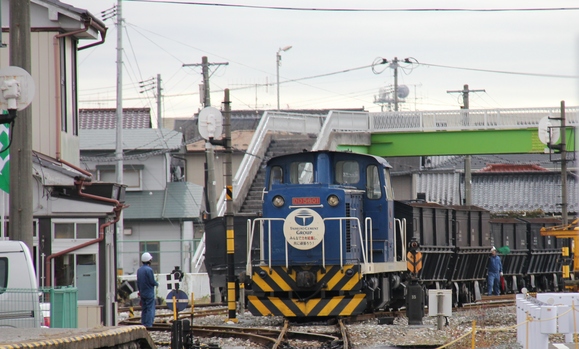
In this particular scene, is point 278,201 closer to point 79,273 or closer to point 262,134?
point 79,273

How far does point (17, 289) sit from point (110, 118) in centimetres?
4482

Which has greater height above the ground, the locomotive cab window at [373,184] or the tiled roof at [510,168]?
the tiled roof at [510,168]

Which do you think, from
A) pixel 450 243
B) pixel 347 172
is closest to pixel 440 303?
pixel 347 172

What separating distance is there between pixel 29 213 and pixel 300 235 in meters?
6.34

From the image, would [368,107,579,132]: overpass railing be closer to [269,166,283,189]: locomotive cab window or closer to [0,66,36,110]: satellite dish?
[269,166,283,189]: locomotive cab window

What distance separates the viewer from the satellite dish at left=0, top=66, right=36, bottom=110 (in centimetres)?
1241

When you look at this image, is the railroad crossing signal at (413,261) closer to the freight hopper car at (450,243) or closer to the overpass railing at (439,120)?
the freight hopper car at (450,243)

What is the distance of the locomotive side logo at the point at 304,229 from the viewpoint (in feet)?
60.0

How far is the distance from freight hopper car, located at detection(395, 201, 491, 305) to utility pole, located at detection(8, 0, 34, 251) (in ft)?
36.4

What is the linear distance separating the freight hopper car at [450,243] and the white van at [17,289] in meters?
12.3

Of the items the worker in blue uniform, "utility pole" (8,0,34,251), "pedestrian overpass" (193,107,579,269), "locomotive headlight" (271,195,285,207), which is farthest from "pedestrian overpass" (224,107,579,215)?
"utility pole" (8,0,34,251)

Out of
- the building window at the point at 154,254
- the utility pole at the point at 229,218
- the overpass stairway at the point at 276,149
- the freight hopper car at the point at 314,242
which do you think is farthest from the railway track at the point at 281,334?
the building window at the point at 154,254

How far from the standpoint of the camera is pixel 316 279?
723 inches

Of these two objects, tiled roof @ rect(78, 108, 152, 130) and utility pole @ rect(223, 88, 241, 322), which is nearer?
utility pole @ rect(223, 88, 241, 322)
